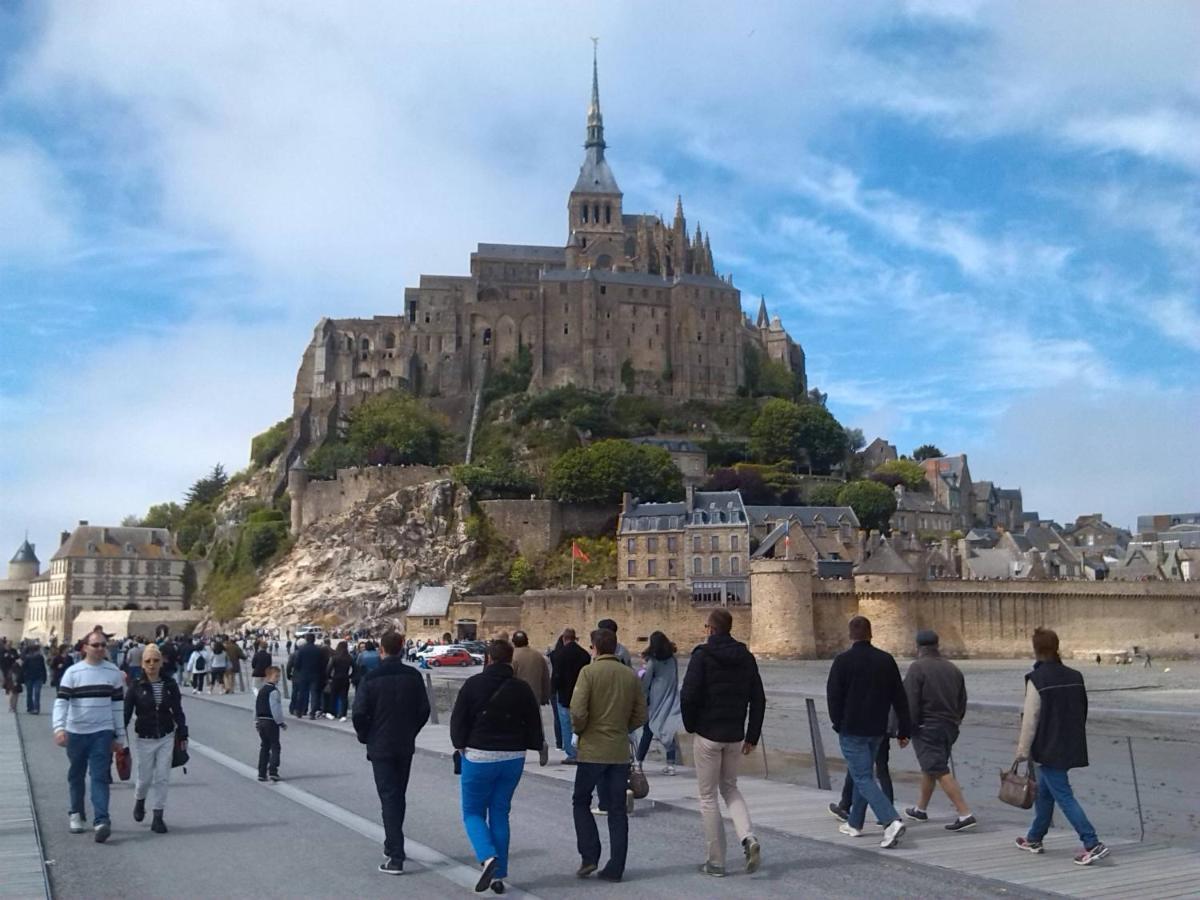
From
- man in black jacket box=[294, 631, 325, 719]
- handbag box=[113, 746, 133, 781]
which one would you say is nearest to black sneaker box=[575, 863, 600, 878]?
handbag box=[113, 746, 133, 781]

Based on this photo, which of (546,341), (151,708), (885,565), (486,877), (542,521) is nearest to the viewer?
(486,877)

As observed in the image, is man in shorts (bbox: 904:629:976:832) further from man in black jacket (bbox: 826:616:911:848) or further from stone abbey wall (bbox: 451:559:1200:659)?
stone abbey wall (bbox: 451:559:1200:659)

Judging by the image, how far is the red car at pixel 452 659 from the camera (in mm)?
40231

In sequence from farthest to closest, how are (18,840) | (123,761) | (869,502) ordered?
(869,502), (123,761), (18,840)

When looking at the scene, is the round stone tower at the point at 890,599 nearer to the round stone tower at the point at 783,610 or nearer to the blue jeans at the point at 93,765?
the round stone tower at the point at 783,610

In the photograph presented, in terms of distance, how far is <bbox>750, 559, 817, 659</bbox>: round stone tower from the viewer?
51781 mm

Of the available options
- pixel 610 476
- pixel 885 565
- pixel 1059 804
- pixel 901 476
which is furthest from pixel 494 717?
pixel 901 476

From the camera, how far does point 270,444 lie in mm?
91188

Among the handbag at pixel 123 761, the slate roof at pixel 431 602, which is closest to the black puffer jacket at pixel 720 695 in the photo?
the handbag at pixel 123 761

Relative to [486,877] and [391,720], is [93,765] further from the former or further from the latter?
[486,877]

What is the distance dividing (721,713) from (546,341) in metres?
80.0

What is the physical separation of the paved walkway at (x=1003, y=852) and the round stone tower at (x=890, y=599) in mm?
43095

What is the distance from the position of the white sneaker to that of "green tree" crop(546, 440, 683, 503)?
58.3 metres

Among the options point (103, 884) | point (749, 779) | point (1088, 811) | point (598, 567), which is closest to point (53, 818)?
point (103, 884)
